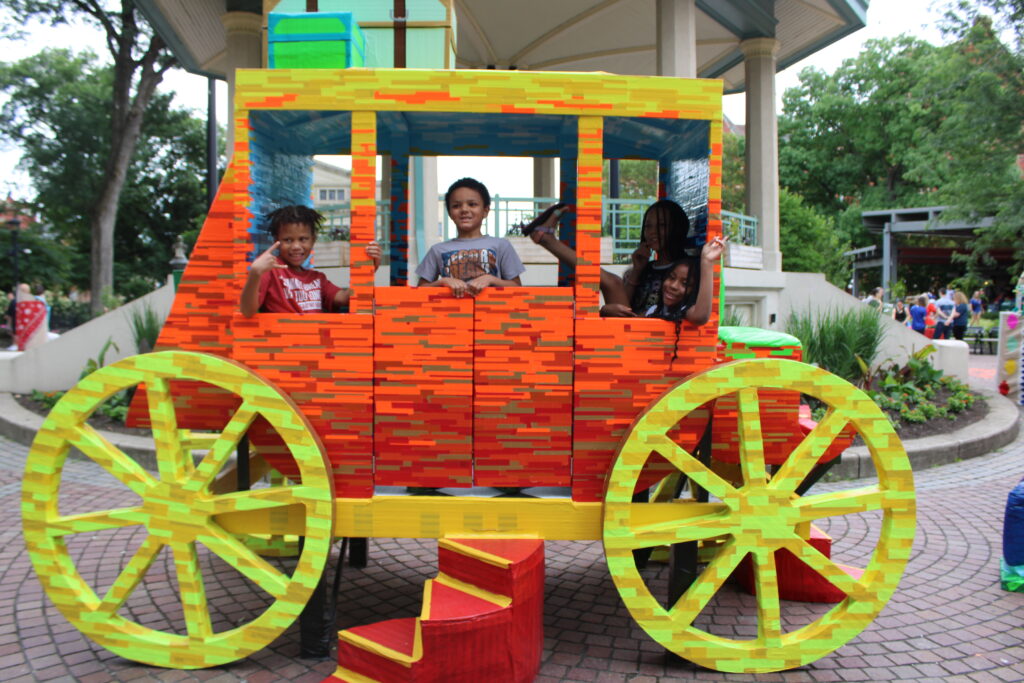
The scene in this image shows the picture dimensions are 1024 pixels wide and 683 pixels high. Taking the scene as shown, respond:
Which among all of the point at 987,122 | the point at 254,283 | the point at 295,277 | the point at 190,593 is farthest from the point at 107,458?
the point at 987,122

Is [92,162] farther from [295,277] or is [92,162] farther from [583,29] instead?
[295,277]

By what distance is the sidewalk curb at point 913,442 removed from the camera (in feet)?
19.7

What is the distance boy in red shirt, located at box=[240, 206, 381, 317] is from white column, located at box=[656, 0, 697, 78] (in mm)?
7666

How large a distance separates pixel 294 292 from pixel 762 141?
1085 centimetres

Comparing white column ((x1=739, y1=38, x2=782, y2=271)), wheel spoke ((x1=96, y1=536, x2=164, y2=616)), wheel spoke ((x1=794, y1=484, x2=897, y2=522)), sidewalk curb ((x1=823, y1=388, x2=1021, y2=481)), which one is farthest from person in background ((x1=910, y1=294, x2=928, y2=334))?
wheel spoke ((x1=96, y1=536, x2=164, y2=616))

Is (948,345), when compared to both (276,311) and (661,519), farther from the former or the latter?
(276,311)

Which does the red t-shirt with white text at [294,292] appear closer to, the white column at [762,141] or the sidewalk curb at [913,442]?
the sidewalk curb at [913,442]

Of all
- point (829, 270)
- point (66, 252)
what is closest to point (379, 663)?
point (829, 270)

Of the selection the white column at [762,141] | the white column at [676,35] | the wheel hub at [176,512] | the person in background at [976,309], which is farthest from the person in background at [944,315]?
the wheel hub at [176,512]

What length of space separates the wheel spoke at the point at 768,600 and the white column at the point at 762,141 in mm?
9967

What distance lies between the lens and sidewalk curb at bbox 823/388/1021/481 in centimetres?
598

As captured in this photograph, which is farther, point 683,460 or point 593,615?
point 593,615

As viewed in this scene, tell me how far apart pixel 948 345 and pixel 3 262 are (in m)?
27.1

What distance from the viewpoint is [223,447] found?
2.61 metres
